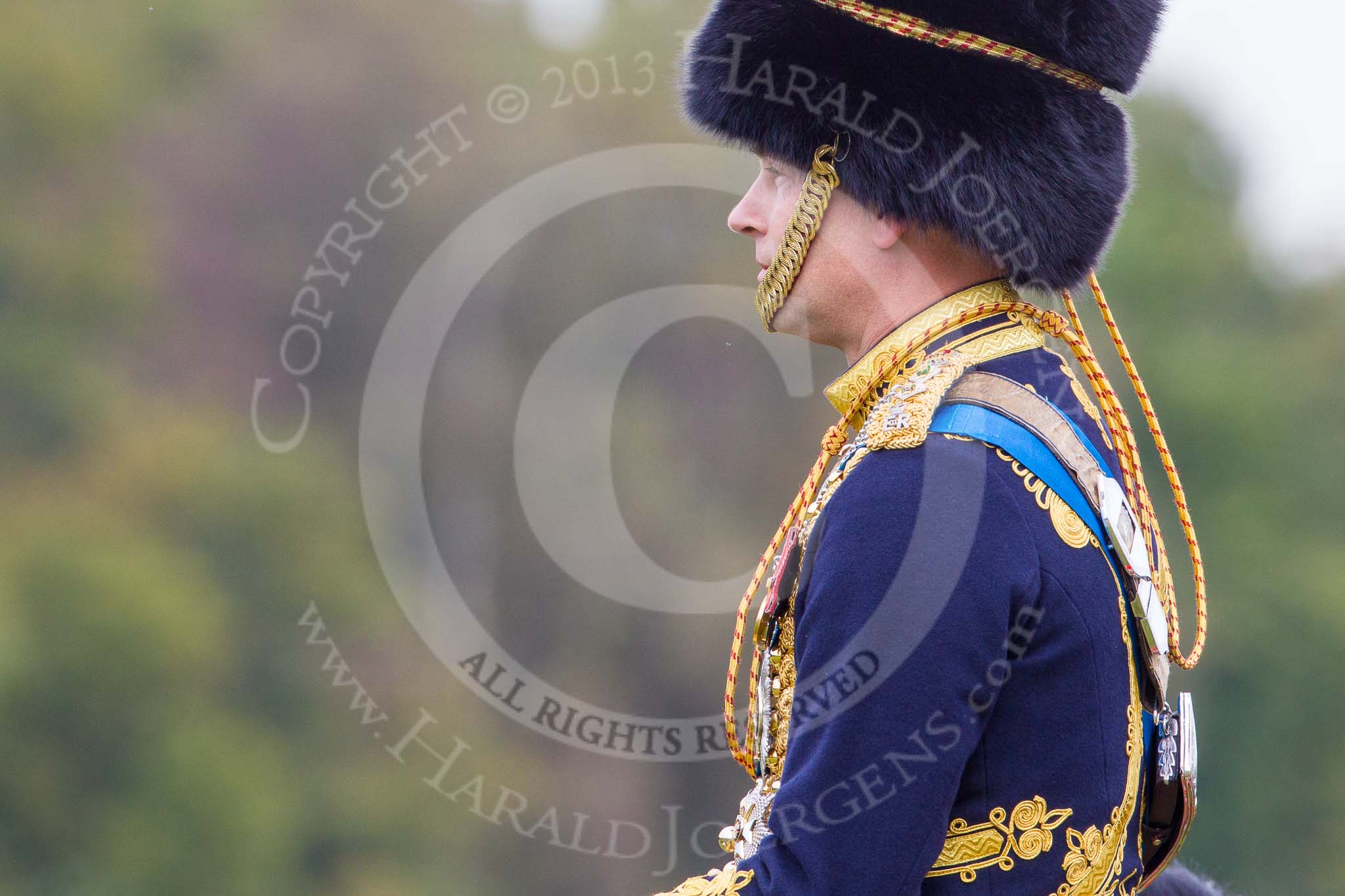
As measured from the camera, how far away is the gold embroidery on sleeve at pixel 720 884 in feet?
5.94

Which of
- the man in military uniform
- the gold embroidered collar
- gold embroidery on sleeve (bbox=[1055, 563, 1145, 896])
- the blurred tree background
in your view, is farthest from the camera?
the blurred tree background

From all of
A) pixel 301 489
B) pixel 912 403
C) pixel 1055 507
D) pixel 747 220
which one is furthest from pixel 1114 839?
pixel 301 489

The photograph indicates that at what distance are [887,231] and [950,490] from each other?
19.7 inches

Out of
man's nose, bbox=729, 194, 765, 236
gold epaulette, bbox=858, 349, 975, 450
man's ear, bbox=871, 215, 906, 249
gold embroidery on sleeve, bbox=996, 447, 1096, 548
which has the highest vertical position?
man's nose, bbox=729, 194, 765, 236

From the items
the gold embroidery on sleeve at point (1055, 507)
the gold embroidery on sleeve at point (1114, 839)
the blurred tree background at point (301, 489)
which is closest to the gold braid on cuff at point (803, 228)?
the gold embroidery on sleeve at point (1055, 507)

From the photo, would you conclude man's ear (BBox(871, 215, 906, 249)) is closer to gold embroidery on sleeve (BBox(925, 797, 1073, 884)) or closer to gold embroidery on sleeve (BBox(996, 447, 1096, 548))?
gold embroidery on sleeve (BBox(996, 447, 1096, 548))

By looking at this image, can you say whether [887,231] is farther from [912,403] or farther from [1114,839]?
[1114,839]

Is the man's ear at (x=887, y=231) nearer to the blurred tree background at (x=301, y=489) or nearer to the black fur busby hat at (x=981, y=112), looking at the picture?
the black fur busby hat at (x=981, y=112)

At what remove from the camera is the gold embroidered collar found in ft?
6.81

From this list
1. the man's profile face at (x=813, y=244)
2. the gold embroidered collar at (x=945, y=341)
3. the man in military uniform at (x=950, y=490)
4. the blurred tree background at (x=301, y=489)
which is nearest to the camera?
the man in military uniform at (x=950, y=490)

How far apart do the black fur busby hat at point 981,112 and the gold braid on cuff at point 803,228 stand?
0.9 inches

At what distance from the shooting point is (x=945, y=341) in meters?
2.09

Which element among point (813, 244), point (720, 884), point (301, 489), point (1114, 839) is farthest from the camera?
point (301, 489)

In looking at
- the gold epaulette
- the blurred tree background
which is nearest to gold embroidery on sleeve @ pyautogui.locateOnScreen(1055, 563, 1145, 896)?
the gold epaulette
